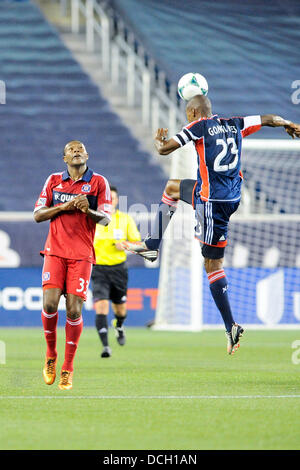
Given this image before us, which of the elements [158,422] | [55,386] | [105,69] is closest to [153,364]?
[55,386]

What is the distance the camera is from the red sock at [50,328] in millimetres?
7125

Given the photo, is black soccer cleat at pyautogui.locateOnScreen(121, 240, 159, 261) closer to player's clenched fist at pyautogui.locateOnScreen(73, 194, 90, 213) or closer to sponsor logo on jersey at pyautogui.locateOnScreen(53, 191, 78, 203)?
sponsor logo on jersey at pyautogui.locateOnScreen(53, 191, 78, 203)

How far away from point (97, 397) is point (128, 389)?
1.99 feet

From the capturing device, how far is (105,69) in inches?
888

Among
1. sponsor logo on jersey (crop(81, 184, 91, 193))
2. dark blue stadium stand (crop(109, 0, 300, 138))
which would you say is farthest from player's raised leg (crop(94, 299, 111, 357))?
dark blue stadium stand (crop(109, 0, 300, 138))

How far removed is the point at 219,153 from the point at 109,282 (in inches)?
151

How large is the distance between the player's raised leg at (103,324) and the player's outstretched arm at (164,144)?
3.60 meters

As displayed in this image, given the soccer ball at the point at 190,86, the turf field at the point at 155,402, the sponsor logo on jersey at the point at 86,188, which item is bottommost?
the turf field at the point at 155,402

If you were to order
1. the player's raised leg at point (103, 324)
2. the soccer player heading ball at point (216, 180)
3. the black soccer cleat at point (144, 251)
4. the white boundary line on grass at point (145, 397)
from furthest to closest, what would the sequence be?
the player's raised leg at point (103, 324) < the black soccer cleat at point (144, 251) < the soccer player heading ball at point (216, 180) < the white boundary line on grass at point (145, 397)

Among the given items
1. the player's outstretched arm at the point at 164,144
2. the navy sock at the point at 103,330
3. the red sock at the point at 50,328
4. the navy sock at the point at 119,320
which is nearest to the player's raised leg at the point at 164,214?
the player's outstretched arm at the point at 164,144

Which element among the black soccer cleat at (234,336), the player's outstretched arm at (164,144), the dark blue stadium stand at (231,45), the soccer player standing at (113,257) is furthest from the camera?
the dark blue stadium stand at (231,45)

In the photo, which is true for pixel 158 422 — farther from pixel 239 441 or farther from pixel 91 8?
pixel 91 8

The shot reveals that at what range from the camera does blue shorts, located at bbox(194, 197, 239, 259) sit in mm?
7758

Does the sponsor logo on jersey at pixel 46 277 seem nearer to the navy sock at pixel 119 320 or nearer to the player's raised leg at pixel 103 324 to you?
the player's raised leg at pixel 103 324
